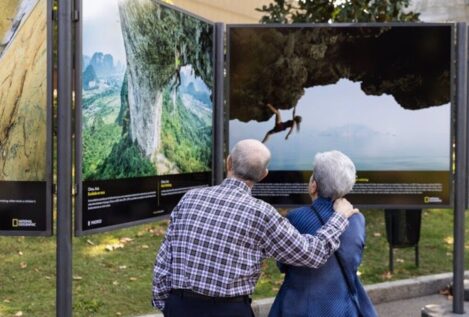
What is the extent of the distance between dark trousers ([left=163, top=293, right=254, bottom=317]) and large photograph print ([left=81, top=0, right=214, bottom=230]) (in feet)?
2.77

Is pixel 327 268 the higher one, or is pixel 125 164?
pixel 125 164

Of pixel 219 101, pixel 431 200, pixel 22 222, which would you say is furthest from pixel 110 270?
pixel 22 222

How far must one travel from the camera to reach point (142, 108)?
4277mm

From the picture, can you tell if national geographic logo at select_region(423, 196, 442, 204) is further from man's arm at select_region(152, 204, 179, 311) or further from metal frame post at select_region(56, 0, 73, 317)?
metal frame post at select_region(56, 0, 73, 317)

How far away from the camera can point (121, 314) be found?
19.4ft

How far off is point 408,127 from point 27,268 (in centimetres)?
420

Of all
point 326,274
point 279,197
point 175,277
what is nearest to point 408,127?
point 279,197

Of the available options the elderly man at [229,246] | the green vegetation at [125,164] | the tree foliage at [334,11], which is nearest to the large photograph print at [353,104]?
the green vegetation at [125,164]

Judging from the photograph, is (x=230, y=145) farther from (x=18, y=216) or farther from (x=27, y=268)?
(x=27, y=268)

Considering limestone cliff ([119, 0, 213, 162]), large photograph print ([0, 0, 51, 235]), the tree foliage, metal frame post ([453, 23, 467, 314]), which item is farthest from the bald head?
the tree foliage

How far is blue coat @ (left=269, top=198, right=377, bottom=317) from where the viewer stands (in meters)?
3.13

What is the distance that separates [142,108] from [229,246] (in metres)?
1.57

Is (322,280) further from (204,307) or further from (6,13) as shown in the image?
(6,13)

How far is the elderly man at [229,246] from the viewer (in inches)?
118
